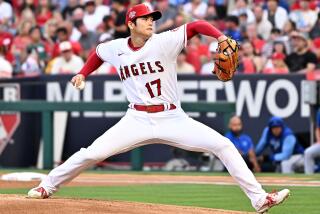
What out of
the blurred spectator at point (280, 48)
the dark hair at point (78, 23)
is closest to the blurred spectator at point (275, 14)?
the blurred spectator at point (280, 48)

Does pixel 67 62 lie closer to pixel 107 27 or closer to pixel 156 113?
pixel 107 27

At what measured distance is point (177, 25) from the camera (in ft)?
63.9

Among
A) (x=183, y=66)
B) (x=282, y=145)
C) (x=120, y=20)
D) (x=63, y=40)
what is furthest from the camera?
(x=63, y=40)

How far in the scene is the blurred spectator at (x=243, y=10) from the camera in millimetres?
19139

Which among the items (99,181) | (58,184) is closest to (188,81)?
(99,181)

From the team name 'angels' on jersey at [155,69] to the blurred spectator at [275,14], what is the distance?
9959 millimetres

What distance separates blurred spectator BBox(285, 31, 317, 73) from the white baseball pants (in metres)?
8.21

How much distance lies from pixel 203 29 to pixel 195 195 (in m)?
3.43

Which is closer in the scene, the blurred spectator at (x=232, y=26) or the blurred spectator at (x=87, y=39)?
the blurred spectator at (x=232, y=26)

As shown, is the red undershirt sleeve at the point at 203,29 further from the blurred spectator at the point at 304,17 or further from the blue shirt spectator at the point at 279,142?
the blurred spectator at the point at 304,17

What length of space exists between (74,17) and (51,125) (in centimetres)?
502

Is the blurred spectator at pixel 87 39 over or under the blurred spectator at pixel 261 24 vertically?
under

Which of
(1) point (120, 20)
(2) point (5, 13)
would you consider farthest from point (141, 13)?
(2) point (5, 13)

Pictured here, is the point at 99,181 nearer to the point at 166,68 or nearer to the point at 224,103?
the point at 224,103
